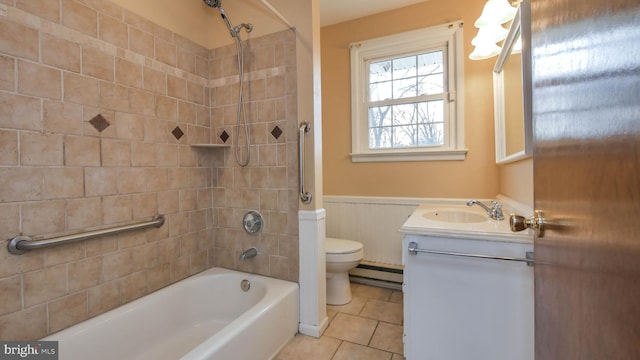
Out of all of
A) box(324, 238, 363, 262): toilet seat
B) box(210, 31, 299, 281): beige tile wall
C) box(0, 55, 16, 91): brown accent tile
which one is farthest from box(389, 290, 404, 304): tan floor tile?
box(0, 55, 16, 91): brown accent tile

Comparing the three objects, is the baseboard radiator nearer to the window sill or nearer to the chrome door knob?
the window sill

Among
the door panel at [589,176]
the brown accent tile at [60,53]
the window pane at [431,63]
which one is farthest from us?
the window pane at [431,63]

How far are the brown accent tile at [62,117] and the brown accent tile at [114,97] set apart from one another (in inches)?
5.1

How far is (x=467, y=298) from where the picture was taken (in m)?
1.29

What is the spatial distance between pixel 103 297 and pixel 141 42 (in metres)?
1.46

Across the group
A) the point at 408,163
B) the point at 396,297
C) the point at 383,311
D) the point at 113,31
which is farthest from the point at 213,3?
the point at 396,297

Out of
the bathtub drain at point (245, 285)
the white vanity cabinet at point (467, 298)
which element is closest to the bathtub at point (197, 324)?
the bathtub drain at point (245, 285)

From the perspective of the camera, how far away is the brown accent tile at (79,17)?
1.27m

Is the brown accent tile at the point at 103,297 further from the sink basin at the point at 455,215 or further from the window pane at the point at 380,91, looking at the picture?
the window pane at the point at 380,91

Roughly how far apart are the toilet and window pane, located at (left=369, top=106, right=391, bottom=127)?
Result: 3.92 ft

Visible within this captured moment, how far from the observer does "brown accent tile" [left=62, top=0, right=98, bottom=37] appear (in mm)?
1274

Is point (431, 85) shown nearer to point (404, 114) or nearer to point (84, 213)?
point (404, 114)

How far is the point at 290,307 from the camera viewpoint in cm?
173

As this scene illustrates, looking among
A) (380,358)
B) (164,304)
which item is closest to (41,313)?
(164,304)
